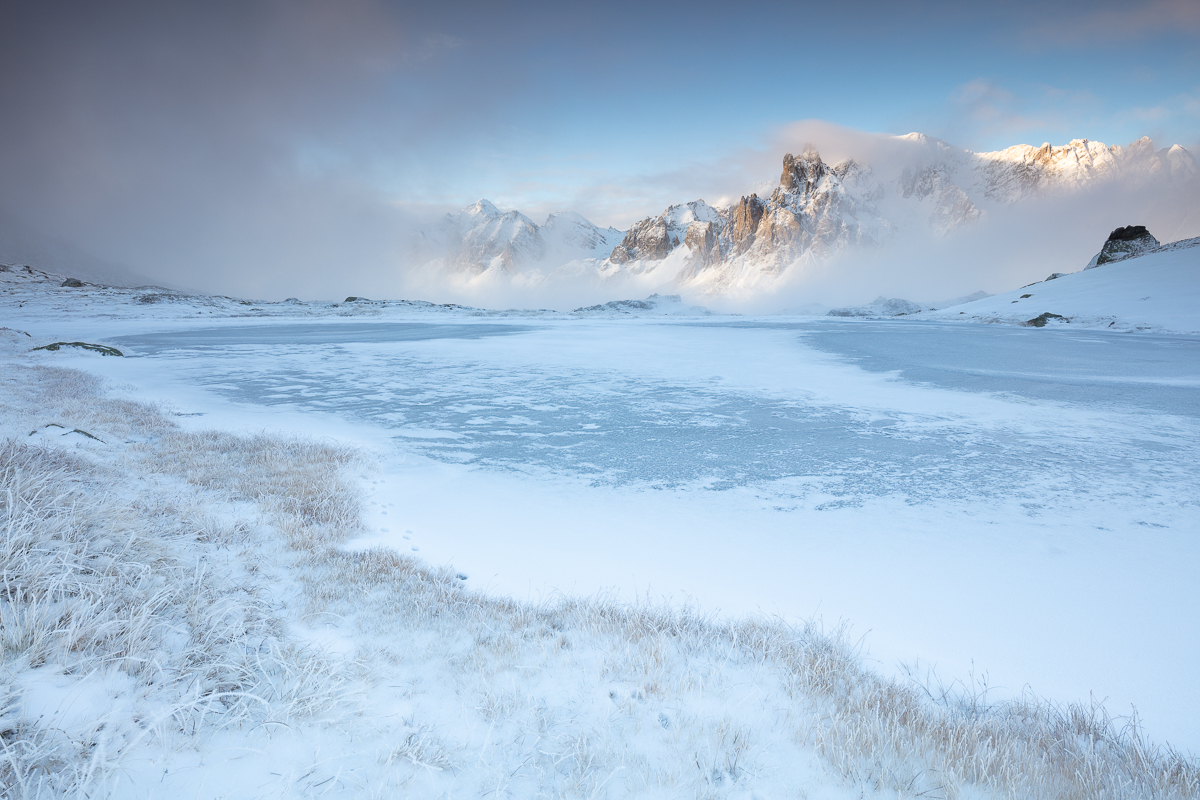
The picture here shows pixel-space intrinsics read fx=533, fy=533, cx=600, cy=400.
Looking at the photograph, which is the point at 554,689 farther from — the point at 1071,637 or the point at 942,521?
the point at 942,521

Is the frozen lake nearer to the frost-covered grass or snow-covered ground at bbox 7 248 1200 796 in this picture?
snow-covered ground at bbox 7 248 1200 796

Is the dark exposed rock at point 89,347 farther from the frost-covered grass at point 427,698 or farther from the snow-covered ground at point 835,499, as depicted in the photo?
the frost-covered grass at point 427,698

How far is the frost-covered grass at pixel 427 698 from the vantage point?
2.13 m

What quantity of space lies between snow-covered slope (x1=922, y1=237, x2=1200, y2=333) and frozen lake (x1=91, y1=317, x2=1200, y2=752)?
105ft

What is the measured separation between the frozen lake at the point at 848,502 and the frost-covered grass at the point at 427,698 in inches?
21.8

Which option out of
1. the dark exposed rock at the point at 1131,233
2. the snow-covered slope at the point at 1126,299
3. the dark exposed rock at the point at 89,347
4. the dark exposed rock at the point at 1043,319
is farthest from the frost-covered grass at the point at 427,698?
the dark exposed rock at the point at 1131,233

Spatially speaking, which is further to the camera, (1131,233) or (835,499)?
(1131,233)

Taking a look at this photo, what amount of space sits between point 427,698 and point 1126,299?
186 ft

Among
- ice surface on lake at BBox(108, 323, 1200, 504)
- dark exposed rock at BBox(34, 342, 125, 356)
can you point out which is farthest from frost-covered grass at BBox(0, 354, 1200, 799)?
dark exposed rock at BBox(34, 342, 125, 356)

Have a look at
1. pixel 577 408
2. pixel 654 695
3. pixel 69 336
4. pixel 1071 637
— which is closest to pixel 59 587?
pixel 654 695

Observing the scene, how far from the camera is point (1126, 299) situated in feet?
133

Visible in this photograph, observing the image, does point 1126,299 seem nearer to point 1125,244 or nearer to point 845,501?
point 1125,244

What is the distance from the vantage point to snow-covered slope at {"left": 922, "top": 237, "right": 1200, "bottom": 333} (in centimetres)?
3506

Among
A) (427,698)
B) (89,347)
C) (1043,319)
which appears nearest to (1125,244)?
(1043,319)
